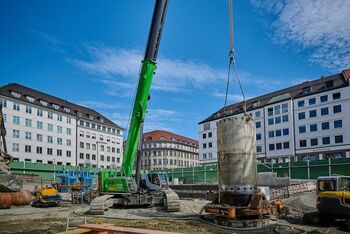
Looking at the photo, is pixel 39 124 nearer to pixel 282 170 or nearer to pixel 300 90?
pixel 282 170

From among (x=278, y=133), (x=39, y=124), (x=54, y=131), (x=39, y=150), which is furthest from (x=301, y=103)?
(x=39, y=150)

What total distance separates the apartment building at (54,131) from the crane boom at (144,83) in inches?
2321

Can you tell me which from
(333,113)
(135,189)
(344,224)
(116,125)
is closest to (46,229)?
(135,189)

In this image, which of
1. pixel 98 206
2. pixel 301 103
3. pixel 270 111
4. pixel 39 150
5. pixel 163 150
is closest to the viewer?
pixel 98 206

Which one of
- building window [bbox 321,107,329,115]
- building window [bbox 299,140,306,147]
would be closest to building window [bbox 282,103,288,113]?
building window [bbox 299,140,306,147]

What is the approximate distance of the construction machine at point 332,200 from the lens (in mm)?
15099

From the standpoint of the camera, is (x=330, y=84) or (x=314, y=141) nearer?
(x=314, y=141)

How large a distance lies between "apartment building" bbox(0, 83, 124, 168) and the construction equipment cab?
226 ft

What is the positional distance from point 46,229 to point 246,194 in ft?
28.7

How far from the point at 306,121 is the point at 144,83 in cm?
5706

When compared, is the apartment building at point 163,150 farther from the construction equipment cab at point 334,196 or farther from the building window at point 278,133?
the construction equipment cab at point 334,196

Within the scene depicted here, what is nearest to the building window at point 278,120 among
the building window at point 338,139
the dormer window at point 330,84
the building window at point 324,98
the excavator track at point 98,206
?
the building window at point 324,98

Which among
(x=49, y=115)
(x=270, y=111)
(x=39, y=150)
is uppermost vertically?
(x=49, y=115)

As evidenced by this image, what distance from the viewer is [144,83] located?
2077 centimetres
